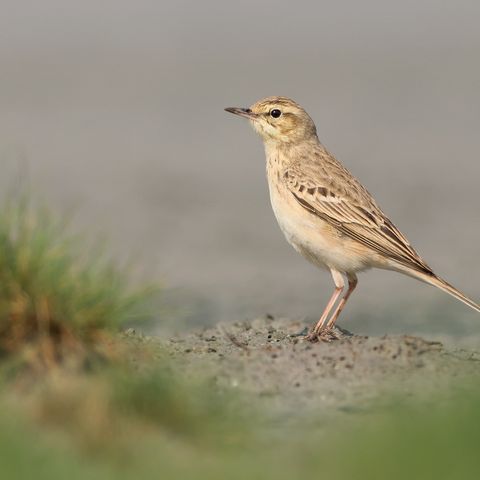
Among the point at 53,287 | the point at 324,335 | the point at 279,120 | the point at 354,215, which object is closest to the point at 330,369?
the point at 324,335

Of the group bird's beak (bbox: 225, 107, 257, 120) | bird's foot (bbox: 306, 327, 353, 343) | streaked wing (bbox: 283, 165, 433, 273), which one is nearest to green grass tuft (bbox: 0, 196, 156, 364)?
bird's foot (bbox: 306, 327, 353, 343)

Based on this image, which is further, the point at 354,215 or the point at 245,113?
the point at 245,113

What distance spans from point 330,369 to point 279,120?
126 inches

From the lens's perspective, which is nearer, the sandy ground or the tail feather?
the sandy ground

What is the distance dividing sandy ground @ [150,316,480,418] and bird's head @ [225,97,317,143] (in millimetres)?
2119

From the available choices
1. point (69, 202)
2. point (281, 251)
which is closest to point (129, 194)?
point (69, 202)

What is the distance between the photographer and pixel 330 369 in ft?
32.9

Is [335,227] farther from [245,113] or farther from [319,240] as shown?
[245,113]

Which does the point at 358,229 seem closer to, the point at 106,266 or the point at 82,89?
the point at 106,266

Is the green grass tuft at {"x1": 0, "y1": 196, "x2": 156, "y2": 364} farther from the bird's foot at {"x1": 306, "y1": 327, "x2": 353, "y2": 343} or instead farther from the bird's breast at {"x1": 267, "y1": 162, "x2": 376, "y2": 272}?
the bird's breast at {"x1": 267, "y1": 162, "x2": 376, "y2": 272}

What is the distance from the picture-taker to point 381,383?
9.71 metres

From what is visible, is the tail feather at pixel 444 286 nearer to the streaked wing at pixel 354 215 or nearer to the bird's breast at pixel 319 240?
the streaked wing at pixel 354 215

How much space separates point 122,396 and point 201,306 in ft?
23.1

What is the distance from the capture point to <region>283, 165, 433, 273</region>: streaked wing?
11.5 m
